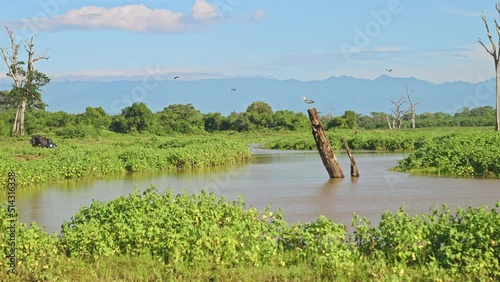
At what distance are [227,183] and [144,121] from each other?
42665mm

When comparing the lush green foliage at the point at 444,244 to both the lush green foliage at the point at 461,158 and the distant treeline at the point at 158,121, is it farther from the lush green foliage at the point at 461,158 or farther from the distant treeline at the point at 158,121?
the distant treeline at the point at 158,121

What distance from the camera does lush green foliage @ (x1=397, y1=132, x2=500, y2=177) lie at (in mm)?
21672

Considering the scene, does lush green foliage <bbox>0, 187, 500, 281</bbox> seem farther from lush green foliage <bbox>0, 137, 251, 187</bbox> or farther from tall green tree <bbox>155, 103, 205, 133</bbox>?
tall green tree <bbox>155, 103, 205, 133</bbox>

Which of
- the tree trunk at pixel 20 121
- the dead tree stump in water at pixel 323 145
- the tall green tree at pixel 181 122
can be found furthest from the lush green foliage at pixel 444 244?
the tall green tree at pixel 181 122

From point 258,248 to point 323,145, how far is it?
13.4 meters

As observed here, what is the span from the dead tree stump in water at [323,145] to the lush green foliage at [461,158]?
136 inches

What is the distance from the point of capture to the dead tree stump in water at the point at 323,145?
21.7 meters

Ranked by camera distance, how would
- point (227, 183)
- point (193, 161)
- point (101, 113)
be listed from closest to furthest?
point (227, 183) → point (193, 161) → point (101, 113)

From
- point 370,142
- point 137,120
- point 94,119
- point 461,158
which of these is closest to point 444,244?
point 461,158

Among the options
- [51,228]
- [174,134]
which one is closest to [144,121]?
[174,134]

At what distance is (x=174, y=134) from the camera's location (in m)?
65.8

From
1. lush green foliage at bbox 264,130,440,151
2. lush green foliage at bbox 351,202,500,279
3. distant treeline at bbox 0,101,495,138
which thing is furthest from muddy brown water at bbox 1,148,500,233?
distant treeline at bbox 0,101,495,138

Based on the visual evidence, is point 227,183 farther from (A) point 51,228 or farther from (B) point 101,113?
(B) point 101,113

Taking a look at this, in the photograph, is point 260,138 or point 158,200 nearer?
point 158,200
